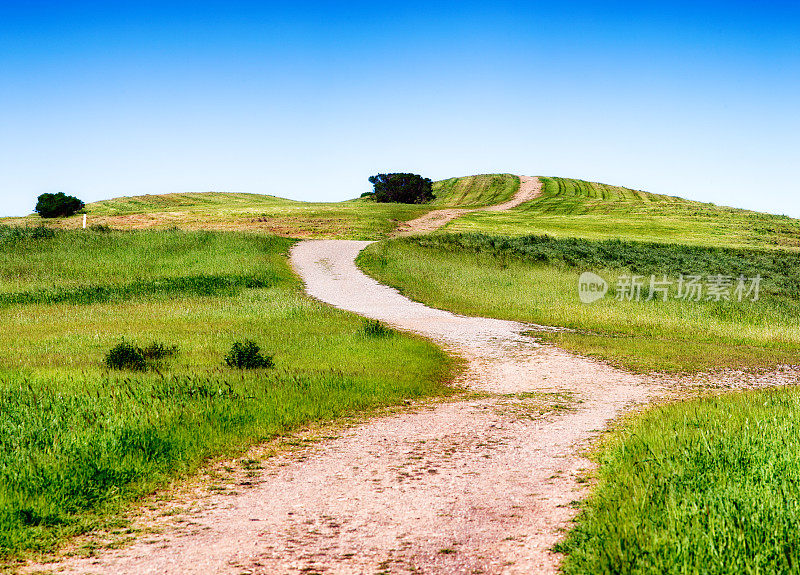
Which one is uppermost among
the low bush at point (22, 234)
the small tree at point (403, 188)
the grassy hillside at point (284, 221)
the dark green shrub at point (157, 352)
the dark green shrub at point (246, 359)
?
the small tree at point (403, 188)

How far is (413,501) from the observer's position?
22.5ft

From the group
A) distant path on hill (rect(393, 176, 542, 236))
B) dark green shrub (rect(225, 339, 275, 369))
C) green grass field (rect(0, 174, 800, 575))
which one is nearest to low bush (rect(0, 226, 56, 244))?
green grass field (rect(0, 174, 800, 575))

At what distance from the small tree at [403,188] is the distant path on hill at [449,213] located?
48.1 ft

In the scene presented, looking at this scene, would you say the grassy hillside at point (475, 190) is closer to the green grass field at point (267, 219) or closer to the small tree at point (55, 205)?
the green grass field at point (267, 219)

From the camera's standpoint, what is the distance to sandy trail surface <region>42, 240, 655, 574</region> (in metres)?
5.48

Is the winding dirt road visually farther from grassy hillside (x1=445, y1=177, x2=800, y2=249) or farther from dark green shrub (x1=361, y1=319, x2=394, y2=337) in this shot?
grassy hillside (x1=445, y1=177, x2=800, y2=249)

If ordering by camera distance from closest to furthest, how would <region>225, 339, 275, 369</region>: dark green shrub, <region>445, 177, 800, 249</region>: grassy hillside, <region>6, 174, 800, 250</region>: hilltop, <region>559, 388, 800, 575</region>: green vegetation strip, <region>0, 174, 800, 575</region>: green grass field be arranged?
1. <region>559, 388, 800, 575</region>: green vegetation strip
2. <region>0, 174, 800, 575</region>: green grass field
3. <region>225, 339, 275, 369</region>: dark green shrub
4. <region>6, 174, 800, 250</region>: hilltop
5. <region>445, 177, 800, 249</region>: grassy hillside

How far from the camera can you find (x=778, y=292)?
116 ft

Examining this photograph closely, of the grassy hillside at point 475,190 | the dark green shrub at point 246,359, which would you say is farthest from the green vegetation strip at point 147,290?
the grassy hillside at point 475,190

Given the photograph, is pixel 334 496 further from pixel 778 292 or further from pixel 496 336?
pixel 778 292

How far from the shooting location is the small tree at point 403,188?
10994 centimetres

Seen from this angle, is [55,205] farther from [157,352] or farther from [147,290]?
[157,352]

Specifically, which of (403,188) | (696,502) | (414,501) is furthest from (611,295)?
(403,188)

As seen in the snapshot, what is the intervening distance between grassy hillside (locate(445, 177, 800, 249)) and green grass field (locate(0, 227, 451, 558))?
37.3m
